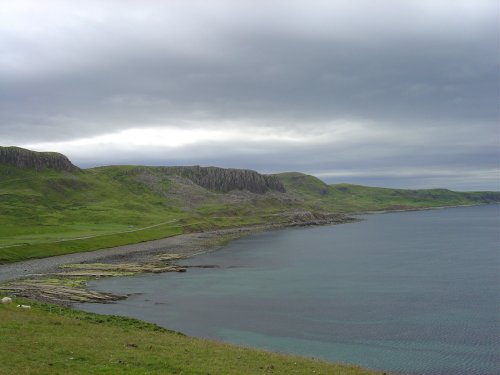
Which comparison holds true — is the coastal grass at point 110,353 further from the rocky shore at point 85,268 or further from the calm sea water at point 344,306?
the rocky shore at point 85,268

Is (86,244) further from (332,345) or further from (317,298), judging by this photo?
(332,345)

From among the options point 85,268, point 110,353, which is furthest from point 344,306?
point 85,268

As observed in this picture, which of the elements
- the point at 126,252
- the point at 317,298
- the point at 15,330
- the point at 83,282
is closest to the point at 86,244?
the point at 126,252

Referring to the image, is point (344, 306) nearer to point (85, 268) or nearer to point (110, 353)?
point (110, 353)

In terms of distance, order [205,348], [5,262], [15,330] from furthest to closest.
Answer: [5,262], [205,348], [15,330]

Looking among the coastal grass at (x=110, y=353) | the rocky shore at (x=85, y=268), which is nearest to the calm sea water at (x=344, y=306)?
the rocky shore at (x=85, y=268)

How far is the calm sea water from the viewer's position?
1986 inches

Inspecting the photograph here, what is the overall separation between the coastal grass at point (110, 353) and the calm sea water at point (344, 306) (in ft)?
46.1

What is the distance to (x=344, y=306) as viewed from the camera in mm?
72562

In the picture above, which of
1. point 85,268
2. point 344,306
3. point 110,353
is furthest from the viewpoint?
point 85,268

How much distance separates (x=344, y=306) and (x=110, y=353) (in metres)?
48.0

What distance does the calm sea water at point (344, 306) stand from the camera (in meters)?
50.4

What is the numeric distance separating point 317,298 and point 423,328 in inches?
861

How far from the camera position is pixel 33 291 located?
68750 millimetres
